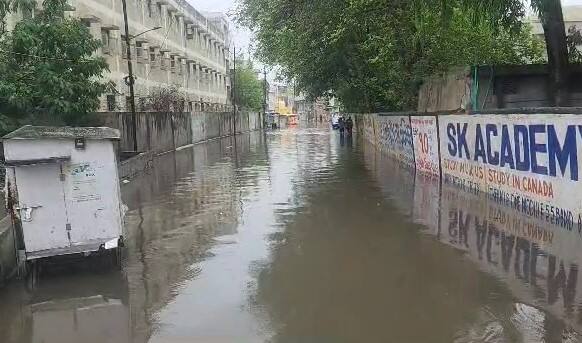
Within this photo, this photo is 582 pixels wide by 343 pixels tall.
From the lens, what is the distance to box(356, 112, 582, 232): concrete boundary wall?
8.83 metres

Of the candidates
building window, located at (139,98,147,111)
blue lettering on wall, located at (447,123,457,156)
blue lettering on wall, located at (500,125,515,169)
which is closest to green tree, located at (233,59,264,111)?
building window, located at (139,98,147,111)

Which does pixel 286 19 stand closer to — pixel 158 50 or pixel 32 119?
pixel 32 119

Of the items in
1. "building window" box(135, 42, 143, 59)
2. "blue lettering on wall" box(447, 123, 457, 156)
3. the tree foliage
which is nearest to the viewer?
"blue lettering on wall" box(447, 123, 457, 156)

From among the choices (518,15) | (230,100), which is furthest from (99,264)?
(230,100)

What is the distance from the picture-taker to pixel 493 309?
5676 millimetres

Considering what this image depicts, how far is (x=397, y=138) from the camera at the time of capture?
2130 cm

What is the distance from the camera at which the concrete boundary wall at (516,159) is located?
29.0 ft

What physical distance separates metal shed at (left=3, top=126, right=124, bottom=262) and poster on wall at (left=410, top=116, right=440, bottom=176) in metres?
9.61

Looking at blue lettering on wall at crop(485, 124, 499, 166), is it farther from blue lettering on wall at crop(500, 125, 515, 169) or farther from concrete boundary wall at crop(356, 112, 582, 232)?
blue lettering on wall at crop(500, 125, 515, 169)

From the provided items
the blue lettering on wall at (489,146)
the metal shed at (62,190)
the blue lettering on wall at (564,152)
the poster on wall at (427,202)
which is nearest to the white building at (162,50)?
the poster on wall at (427,202)

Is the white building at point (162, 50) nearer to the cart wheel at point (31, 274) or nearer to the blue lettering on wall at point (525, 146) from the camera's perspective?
the blue lettering on wall at point (525, 146)

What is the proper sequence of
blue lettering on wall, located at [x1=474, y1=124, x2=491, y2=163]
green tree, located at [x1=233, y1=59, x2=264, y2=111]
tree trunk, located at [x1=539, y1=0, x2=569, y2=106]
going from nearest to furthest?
blue lettering on wall, located at [x1=474, y1=124, x2=491, y2=163] < tree trunk, located at [x1=539, y1=0, x2=569, y2=106] < green tree, located at [x1=233, y1=59, x2=264, y2=111]

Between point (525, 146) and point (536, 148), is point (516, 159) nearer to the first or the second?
point (525, 146)

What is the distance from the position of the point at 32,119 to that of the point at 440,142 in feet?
37.9
